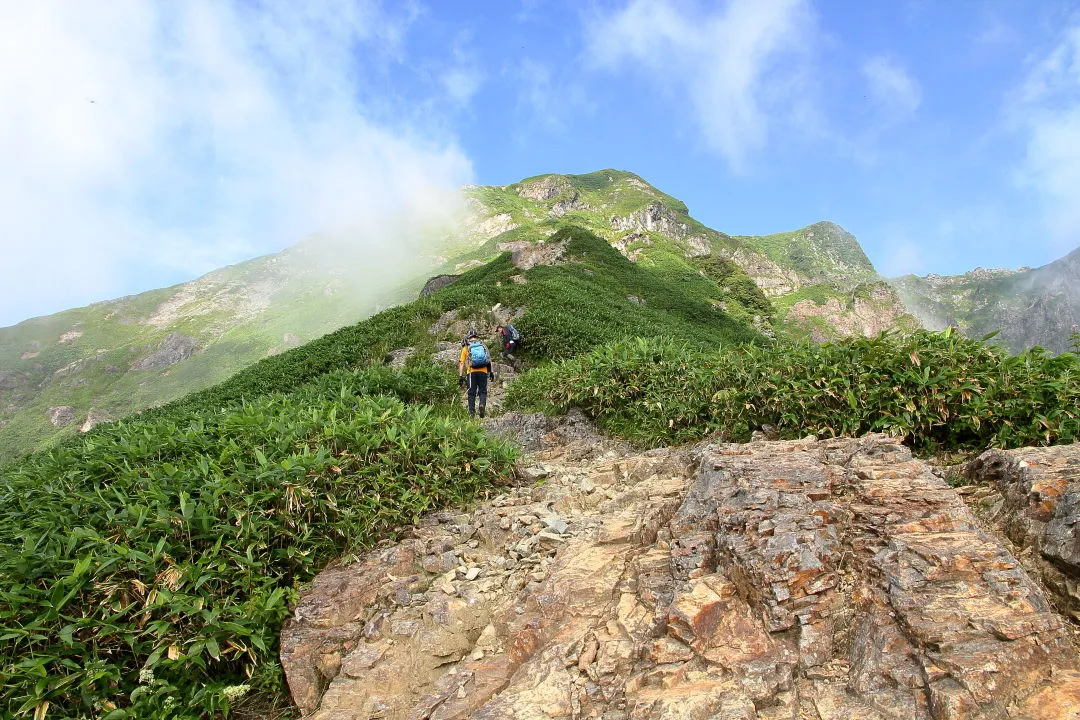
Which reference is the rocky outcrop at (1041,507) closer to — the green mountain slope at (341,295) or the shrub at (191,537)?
the shrub at (191,537)

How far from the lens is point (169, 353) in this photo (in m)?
108

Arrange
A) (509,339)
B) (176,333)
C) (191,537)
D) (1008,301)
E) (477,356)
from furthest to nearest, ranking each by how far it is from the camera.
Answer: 1. (1008,301)
2. (176,333)
3. (509,339)
4. (477,356)
5. (191,537)

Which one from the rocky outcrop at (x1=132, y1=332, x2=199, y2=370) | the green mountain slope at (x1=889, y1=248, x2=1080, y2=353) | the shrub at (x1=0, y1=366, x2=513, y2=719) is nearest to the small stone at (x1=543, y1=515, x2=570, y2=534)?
the shrub at (x1=0, y1=366, x2=513, y2=719)

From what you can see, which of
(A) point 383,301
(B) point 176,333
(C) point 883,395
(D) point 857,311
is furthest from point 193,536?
(B) point 176,333

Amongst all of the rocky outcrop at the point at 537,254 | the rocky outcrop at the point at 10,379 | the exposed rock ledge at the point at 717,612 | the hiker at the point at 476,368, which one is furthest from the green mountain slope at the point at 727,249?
the rocky outcrop at the point at 10,379

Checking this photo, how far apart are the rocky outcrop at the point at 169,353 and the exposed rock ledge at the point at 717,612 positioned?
410 feet

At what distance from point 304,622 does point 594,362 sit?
654 centimetres

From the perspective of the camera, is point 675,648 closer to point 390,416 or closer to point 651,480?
point 651,480

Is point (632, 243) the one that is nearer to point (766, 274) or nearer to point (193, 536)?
point (766, 274)

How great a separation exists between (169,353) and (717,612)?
132m

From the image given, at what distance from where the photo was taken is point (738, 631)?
2.76 metres

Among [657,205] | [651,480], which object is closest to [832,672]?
[651,480]

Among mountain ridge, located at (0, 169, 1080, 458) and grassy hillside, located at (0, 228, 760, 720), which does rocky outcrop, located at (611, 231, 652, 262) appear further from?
grassy hillside, located at (0, 228, 760, 720)

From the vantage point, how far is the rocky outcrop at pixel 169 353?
10525 centimetres
